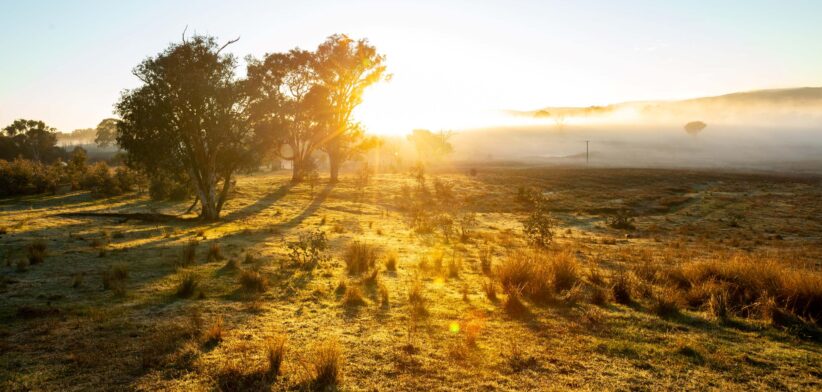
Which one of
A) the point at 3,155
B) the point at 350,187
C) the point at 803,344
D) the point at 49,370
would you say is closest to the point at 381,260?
the point at 49,370

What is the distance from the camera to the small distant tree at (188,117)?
22562 millimetres

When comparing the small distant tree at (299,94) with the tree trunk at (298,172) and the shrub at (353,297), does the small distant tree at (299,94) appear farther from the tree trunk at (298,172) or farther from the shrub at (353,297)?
the shrub at (353,297)

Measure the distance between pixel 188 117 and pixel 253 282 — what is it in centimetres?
1587

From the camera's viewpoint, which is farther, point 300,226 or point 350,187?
point 350,187

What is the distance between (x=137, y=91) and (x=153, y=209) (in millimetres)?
8686

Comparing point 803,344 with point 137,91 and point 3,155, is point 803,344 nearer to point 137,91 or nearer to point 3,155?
point 137,91

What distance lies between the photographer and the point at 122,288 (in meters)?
10.1

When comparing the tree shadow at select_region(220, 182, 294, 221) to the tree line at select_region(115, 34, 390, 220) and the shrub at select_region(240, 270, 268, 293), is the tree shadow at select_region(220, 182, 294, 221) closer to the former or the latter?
the tree line at select_region(115, 34, 390, 220)

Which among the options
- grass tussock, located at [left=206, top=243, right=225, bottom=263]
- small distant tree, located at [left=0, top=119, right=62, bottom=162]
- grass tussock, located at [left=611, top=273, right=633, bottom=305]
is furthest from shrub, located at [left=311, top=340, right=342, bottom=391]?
small distant tree, located at [left=0, top=119, right=62, bottom=162]

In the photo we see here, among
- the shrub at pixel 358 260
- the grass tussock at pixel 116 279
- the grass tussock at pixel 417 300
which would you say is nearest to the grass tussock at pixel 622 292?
the grass tussock at pixel 417 300

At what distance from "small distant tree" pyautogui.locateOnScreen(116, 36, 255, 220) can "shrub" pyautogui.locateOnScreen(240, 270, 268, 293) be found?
48.3 ft

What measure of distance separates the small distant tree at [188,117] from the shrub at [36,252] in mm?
9438

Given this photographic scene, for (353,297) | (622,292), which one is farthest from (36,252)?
(622,292)

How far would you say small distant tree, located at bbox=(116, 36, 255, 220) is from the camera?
2256 cm
